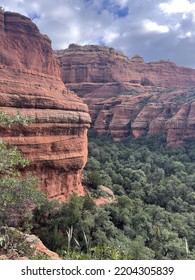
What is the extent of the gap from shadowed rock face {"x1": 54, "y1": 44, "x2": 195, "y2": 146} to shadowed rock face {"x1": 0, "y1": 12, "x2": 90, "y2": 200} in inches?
1089

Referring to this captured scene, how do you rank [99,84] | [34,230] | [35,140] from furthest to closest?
[99,84]
[35,140]
[34,230]

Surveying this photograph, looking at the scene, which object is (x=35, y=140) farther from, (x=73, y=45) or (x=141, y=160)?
(x=73, y=45)

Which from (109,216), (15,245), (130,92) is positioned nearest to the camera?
(15,245)

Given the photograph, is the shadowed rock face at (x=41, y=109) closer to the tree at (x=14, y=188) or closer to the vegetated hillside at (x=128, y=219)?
the tree at (x=14, y=188)

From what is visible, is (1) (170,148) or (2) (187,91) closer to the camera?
(1) (170,148)

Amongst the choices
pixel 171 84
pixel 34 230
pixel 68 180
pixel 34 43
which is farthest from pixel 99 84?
pixel 34 230

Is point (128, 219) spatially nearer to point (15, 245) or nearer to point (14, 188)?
point (14, 188)

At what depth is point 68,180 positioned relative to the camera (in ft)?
74.0

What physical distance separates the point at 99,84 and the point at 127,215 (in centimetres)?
5186

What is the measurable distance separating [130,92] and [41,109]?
49.5 meters

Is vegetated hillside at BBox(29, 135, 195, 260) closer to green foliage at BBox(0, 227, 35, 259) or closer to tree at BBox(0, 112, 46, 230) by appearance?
green foliage at BBox(0, 227, 35, 259)

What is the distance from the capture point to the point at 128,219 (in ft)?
66.9

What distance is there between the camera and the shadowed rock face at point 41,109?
19.0 m

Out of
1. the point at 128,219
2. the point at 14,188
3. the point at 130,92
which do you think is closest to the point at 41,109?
the point at 14,188
